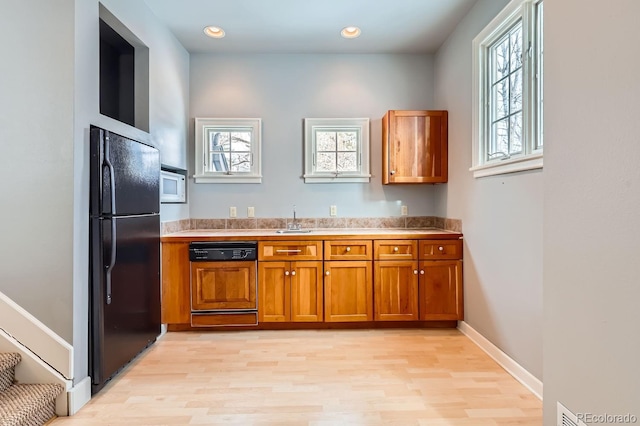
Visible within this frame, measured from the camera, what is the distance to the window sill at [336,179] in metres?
3.64

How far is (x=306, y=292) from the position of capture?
10.1ft

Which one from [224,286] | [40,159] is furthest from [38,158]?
[224,286]

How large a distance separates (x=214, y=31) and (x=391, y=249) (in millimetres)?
2715

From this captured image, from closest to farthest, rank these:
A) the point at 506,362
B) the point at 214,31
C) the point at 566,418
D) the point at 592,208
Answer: the point at 592,208
the point at 566,418
the point at 506,362
the point at 214,31

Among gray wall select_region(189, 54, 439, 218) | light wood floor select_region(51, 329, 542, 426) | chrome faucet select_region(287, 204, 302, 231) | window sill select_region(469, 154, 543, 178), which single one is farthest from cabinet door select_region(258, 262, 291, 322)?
window sill select_region(469, 154, 543, 178)

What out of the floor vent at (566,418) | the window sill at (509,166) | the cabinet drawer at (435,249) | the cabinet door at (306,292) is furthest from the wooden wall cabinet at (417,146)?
the floor vent at (566,418)

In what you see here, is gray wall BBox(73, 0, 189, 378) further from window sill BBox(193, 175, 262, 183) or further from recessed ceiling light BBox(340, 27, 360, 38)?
recessed ceiling light BBox(340, 27, 360, 38)

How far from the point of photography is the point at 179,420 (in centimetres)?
180

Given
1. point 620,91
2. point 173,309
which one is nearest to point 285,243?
point 173,309

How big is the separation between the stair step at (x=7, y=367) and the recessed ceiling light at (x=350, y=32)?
3497mm

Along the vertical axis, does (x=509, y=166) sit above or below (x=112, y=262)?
above

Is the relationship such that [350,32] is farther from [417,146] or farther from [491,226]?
[491,226]

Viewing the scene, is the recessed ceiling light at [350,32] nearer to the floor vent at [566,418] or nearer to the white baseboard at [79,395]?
the floor vent at [566,418]

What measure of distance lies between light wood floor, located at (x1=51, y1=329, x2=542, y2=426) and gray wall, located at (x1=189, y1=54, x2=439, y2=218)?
4.69 ft
